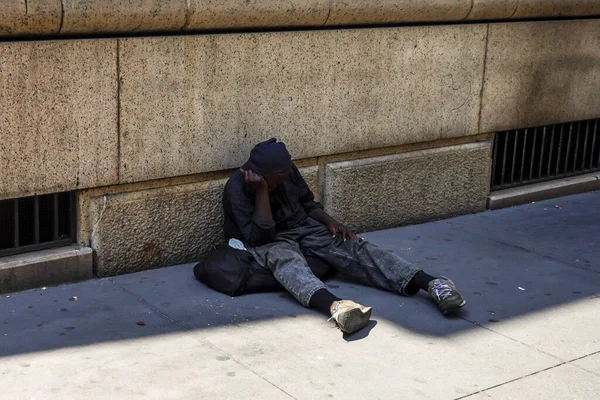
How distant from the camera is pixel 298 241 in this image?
5.60m

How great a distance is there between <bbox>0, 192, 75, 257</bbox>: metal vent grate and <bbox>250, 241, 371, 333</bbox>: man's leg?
1069 millimetres

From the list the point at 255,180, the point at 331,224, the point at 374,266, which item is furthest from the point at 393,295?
the point at 255,180

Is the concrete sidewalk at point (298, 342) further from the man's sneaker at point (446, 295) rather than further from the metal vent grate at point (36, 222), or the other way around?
the metal vent grate at point (36, 222)

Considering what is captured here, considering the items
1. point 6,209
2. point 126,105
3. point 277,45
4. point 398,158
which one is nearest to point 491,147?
point 398,158

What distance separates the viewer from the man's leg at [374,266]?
5.24 meters

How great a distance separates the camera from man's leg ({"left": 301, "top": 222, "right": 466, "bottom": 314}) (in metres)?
5.24

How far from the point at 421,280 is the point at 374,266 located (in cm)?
29

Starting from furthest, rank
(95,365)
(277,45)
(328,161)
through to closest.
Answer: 1. (328,161)
2. (277,45)
3. (95,365)

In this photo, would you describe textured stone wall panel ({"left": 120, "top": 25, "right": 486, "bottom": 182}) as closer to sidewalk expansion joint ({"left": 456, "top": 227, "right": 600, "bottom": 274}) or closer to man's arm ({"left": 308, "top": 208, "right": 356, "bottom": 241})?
man's arm ({"left": 308, "top": 208, "right": 356, "bottom": 241})

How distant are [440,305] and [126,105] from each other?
204cm

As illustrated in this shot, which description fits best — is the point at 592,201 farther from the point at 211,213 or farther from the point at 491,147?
Answer: the point at 211,213

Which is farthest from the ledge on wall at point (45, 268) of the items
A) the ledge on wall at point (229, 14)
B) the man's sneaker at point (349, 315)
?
the man's sneaker at point (349, 315)

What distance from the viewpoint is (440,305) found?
5.14m

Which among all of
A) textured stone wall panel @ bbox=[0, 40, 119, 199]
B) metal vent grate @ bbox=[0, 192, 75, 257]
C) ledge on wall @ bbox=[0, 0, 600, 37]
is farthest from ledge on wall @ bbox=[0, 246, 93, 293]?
ledge on wall @ bbox=[0, 0, 600, 37]
